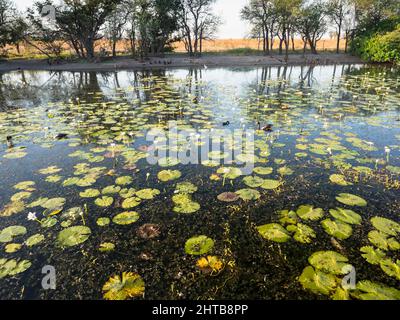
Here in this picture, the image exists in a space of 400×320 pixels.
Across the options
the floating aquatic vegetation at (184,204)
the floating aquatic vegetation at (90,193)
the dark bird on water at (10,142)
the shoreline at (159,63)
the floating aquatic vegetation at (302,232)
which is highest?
the shoreline at (159,63)

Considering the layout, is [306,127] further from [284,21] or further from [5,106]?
[284,21]

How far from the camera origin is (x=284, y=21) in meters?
41.7

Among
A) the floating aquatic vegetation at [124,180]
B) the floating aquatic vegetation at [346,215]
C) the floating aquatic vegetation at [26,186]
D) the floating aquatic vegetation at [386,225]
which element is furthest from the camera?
the floating aquatic vegetation at [124,180]

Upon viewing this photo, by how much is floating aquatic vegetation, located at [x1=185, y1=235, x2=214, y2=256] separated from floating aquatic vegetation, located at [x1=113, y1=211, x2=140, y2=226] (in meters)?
1.03

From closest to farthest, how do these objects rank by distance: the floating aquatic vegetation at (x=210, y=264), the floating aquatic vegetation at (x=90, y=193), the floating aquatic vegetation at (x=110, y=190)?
the floating aquatic vegetation at (x=210, y=264) < the floating aquatic vegetation at (x=90, y=193) < the floating aquatic vegetation at (x=110, y=190)

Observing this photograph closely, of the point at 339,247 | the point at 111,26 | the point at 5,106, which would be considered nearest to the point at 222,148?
the point at 339,247

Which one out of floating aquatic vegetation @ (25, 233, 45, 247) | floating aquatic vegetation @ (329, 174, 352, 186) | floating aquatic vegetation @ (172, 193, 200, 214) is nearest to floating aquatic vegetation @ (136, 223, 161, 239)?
floating aquatic vegetation @ (172, 193, 200, 214)

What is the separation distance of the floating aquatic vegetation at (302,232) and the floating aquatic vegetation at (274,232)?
11 centimetres

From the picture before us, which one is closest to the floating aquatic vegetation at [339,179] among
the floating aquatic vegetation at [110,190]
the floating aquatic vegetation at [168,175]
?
the floating aquatic vegetation at [168,175]

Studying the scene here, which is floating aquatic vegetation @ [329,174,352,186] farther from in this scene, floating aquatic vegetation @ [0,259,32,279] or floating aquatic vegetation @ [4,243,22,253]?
floating aquatic vegetation @ [4,243,22,253]

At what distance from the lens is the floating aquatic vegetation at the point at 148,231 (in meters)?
3.81

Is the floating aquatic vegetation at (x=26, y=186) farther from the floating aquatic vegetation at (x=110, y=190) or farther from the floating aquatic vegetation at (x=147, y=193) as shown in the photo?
the floating aquatic vegetation at (x=147, y=193)

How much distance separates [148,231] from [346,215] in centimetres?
315

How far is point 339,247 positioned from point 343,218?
72 centimetres
